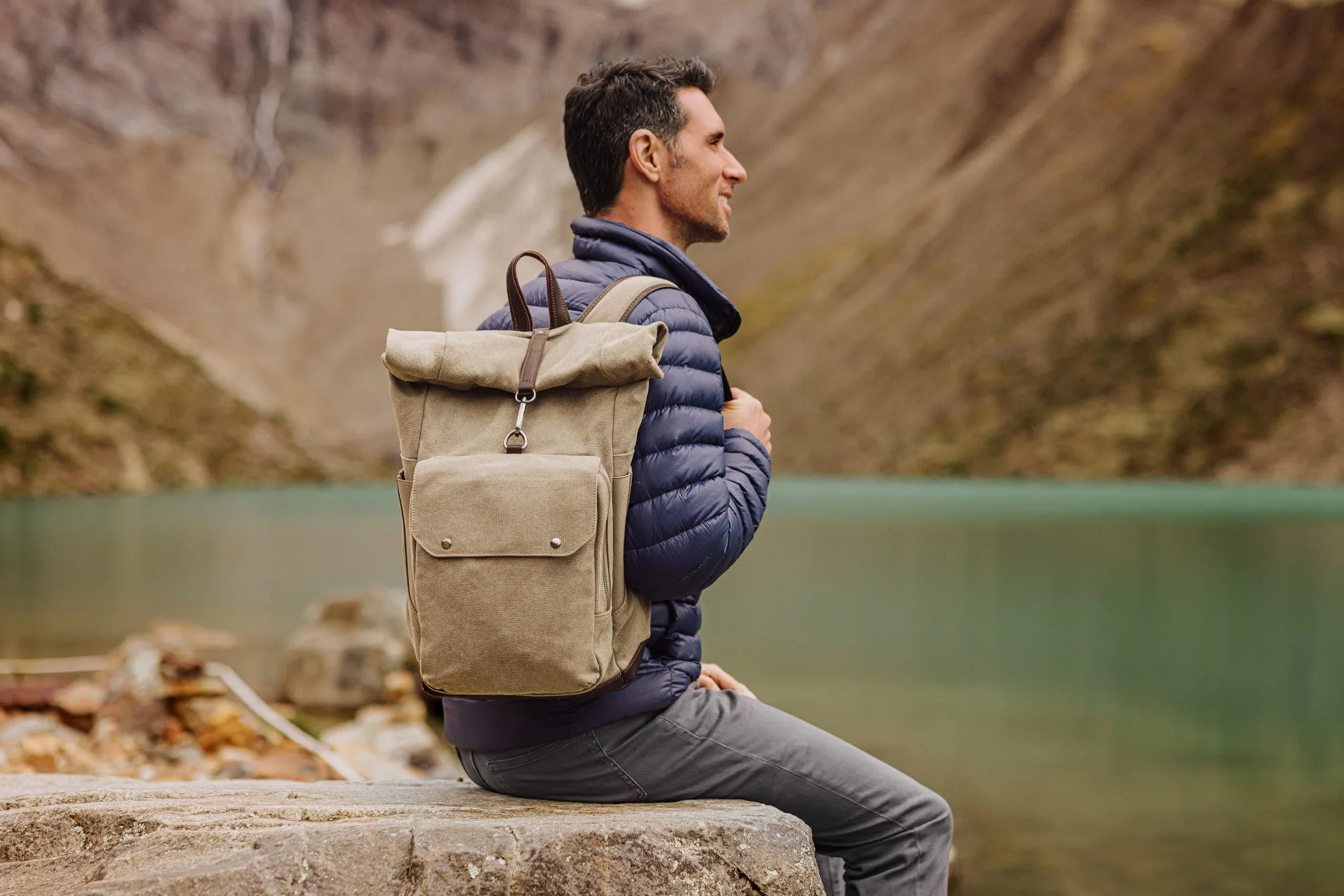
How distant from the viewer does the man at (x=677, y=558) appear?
2.62m

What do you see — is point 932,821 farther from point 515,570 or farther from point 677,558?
point 515,570

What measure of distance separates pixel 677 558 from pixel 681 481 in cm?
15

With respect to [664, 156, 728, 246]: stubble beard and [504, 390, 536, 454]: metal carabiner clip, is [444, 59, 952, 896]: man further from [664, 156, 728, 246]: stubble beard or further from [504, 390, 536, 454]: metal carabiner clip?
[504, 390, 536, 454]: metal carabiner clip

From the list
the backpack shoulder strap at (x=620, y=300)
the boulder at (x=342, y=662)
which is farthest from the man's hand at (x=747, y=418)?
the boulder at (x=342, y=662)

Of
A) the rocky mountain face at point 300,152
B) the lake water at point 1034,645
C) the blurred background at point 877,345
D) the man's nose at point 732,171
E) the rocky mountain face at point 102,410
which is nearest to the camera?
the man's nose at point 732,171

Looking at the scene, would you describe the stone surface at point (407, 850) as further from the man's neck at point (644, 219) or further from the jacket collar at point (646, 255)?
the man's neck at point (644, 219)

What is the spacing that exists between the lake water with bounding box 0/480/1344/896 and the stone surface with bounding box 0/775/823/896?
5.14 meters

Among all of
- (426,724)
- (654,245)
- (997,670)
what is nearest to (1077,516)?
(997,670)

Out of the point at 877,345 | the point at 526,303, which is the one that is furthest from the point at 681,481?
the point at 877,345

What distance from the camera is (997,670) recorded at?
13984 millimetres

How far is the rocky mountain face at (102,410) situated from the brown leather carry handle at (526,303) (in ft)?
192

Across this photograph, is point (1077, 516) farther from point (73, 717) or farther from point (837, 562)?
point (73, 717)

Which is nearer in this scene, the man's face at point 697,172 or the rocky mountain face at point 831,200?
the man's face at point 697,172

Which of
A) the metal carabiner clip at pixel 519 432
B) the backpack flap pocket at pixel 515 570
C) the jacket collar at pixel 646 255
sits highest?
the jacket collar at pixel 646 255
